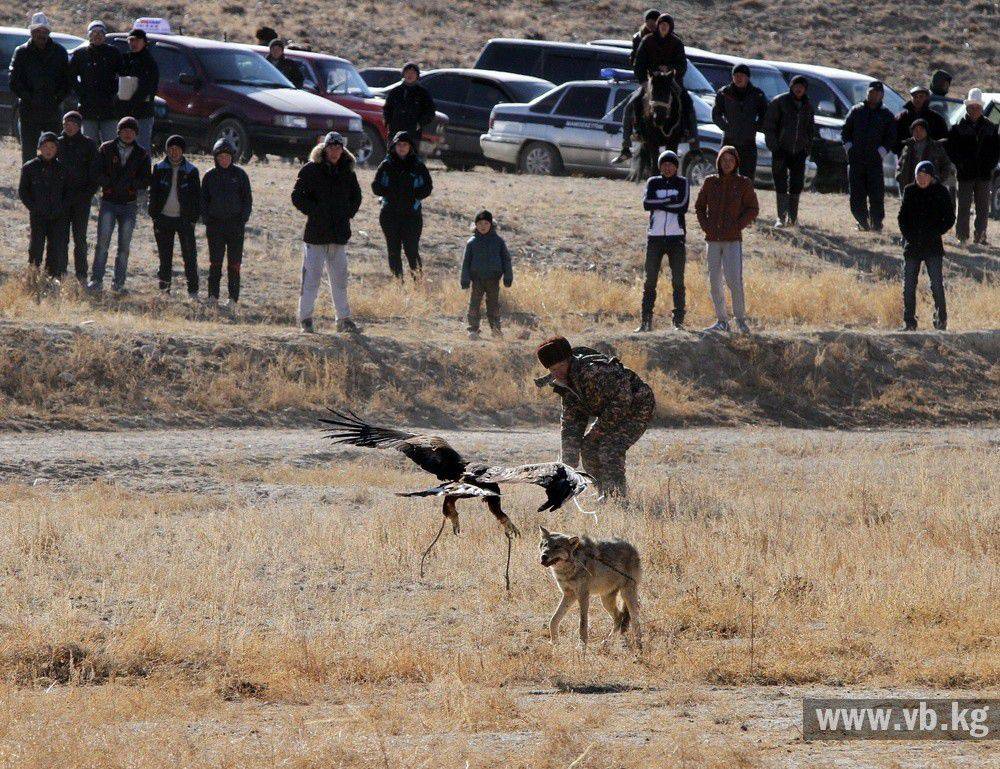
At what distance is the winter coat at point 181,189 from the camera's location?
17.1 m

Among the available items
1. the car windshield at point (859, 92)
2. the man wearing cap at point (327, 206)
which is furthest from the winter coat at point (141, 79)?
the car windshield at point (859, 92)

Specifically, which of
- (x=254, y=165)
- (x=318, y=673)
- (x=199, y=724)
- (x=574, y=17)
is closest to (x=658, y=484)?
(x=318, y=673)

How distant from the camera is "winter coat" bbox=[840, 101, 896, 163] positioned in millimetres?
21422

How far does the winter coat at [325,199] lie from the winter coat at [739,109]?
651cm

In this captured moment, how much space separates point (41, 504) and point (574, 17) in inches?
1378

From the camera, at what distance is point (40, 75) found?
59.0 feet

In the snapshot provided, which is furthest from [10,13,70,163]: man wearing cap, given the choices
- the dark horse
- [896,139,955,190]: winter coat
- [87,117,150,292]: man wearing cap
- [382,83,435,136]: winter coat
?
[896,139,955,190]: winter coat

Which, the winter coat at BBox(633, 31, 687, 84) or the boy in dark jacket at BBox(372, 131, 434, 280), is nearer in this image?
the boy in dark jacket at BBox(372, 131, 434, 280)

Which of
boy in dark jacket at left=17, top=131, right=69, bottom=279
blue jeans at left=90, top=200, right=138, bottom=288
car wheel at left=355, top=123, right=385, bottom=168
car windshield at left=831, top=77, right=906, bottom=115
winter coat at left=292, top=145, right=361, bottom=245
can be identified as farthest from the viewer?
car windshield at left=831, top=77, right=906, bottom=115

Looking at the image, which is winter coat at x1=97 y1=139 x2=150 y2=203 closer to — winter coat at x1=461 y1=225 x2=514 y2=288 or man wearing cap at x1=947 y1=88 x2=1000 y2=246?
winter coat at x1=461 y1=225 x2=514 y2=288

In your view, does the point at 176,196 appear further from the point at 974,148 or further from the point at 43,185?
the point at 974,148

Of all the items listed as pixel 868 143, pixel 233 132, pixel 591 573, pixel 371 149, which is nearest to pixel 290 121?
pixel 233 132

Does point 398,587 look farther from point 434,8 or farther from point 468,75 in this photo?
point 434,8

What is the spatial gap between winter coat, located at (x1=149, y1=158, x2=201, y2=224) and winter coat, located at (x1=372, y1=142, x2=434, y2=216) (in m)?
1.86
